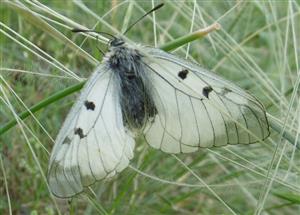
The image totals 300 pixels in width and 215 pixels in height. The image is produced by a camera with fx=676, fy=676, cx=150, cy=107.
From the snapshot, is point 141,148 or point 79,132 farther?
point 141,148

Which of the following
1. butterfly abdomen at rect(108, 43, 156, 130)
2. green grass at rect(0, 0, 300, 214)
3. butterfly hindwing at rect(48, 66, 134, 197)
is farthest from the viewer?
green grass at rect(0, 0, 300, 214)

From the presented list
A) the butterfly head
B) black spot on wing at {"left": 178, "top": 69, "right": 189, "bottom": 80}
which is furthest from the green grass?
black spot on wing at {"left": 178, "top": 69, "right": 189, "bottom": 80}

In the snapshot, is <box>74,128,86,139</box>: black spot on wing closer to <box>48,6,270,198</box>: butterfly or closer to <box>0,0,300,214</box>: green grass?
<box>48,6,270,198</box>: butterfly

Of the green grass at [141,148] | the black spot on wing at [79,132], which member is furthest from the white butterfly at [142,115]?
the green grass at [141,148]

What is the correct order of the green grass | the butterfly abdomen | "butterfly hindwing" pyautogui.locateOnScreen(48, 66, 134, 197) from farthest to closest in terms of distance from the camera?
1. the green grass
2. the butterfly abdomen
3. "butterfly hindwing" pyautogui.locateOnScreen(48, 66, 134, 197)

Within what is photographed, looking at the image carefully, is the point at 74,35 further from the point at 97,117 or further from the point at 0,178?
the point at 97,117

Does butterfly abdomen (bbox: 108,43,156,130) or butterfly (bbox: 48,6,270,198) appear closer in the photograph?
butterfly (bbox: 48,6,270,198)

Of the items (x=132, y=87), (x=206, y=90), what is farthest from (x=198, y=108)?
(x=132, y=87)

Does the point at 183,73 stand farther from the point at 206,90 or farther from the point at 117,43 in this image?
the point at 117,43
